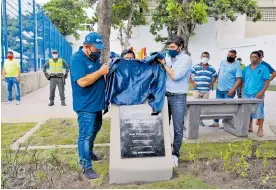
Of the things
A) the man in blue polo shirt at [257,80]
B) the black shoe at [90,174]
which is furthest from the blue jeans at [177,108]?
the man in blue polo shirt at [257,80]

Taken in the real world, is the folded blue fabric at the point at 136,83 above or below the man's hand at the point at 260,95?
above

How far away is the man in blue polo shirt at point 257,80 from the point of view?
6559mm

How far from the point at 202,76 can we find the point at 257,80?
1.19 metres

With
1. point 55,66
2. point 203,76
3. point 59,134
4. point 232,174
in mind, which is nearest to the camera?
point 232,174

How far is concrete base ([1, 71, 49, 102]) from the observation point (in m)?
11.7

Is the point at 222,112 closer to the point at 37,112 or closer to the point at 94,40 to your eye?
the point at 94,40

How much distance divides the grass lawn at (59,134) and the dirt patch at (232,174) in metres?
1.99

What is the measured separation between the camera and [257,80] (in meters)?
6.58

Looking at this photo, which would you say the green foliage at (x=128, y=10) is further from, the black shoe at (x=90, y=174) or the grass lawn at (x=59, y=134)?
the black shoe at (x=90, y=174)

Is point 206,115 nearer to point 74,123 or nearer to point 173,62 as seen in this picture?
point 173,62

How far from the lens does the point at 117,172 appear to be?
4.16m

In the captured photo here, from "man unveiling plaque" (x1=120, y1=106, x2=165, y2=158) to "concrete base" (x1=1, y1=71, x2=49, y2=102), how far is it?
27.8 feet

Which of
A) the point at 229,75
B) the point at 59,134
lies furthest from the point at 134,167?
the point at 229,75

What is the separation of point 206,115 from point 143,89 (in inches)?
102
